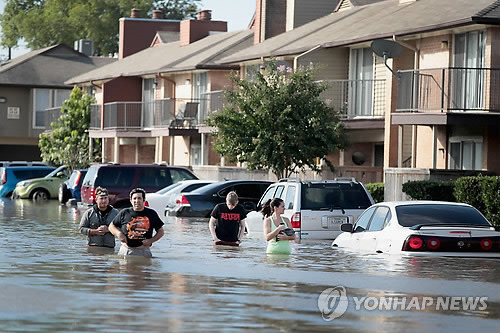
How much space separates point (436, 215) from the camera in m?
18.5

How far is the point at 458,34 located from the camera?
3338 centimetres

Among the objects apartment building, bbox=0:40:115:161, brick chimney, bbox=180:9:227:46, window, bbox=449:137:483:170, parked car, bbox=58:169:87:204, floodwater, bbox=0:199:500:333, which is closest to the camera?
floodwater, bbox=0:199:500:333

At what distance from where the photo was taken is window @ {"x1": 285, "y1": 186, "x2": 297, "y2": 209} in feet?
76.4

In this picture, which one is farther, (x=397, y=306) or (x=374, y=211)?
(x=374, y=211)

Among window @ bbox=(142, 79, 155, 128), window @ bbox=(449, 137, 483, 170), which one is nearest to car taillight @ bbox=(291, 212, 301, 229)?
window @ bbox=(449, 137, 483, 170)

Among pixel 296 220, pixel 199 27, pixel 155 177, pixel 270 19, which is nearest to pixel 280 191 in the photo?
pixel 296 220

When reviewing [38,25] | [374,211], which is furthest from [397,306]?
[38,25]

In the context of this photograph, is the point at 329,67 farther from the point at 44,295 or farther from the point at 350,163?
the point at 44,295

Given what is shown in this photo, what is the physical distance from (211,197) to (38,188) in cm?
1927

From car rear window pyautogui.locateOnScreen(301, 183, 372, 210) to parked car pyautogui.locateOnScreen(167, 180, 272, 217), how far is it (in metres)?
9.27

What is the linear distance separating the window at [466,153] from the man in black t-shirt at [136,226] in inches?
656

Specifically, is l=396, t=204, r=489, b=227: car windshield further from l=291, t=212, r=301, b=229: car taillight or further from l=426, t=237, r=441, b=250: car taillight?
l=291, t=212, r=301, b=229: car taillight

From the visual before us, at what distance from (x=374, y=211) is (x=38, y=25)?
8433cm

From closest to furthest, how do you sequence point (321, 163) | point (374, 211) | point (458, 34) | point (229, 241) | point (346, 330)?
point (346, 330)
point (374, 211)
point (229, 241)
point (458, 34)
point (321, 163)
